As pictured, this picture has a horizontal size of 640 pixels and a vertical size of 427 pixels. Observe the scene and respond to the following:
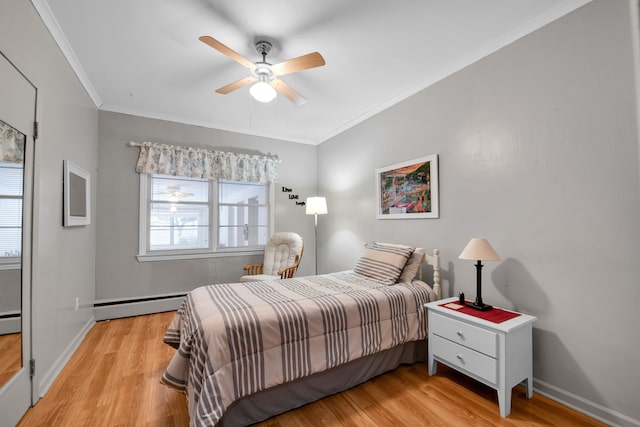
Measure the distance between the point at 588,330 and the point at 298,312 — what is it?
1.87 metres

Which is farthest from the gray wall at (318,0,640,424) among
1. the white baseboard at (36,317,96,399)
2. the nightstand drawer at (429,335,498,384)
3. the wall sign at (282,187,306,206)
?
the white baseboard at (36,317,96,399)

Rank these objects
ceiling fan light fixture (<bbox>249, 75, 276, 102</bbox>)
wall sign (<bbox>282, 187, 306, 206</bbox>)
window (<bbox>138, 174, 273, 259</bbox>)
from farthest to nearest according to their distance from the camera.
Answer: wall sign (<bbox>282, 187, 306, 206</bbox>) → window (<bbox>138, 174, 273, 259</bbox>) → ceiling fan light fixture (<bbox>249, 75, 276, 102</bbox>)

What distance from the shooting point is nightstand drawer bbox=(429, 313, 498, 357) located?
74.3 inches

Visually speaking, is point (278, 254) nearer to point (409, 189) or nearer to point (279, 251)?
point (279, 251)

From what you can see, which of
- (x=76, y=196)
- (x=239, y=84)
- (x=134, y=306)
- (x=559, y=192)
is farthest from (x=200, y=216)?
(x=559, y=192)

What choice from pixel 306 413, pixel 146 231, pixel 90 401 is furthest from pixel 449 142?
pixel 146 231

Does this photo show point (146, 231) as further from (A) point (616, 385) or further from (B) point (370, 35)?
(A) point (616, 385)

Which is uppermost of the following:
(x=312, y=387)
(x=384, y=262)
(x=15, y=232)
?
(x=15, y=232)

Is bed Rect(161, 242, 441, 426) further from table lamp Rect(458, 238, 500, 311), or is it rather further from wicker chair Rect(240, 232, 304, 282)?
wicker chair Rect(240, 232, 304, 282)

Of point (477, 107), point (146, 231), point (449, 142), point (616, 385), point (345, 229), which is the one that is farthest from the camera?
point (345, 229)

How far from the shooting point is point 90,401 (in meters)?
1.98

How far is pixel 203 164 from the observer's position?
4.05 m

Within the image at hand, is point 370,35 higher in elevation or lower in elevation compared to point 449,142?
higher

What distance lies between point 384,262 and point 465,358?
1025 mm
